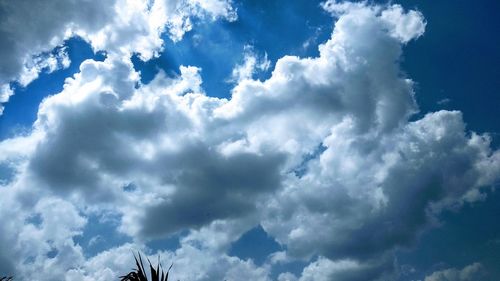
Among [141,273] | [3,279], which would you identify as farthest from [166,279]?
[3,279]

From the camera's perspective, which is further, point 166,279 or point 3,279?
point 3,279

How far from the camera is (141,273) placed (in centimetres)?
1184

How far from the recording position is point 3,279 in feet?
55.0

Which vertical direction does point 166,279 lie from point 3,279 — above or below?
below

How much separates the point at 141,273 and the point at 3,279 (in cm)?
897

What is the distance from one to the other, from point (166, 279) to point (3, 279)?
9616mm

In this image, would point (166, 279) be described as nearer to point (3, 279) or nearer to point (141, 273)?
point (141, 273)

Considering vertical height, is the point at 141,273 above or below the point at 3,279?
below

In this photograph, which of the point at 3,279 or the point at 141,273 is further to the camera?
the point at 3,279

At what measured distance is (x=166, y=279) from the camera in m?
11.8

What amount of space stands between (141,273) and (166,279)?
79 centimetres
